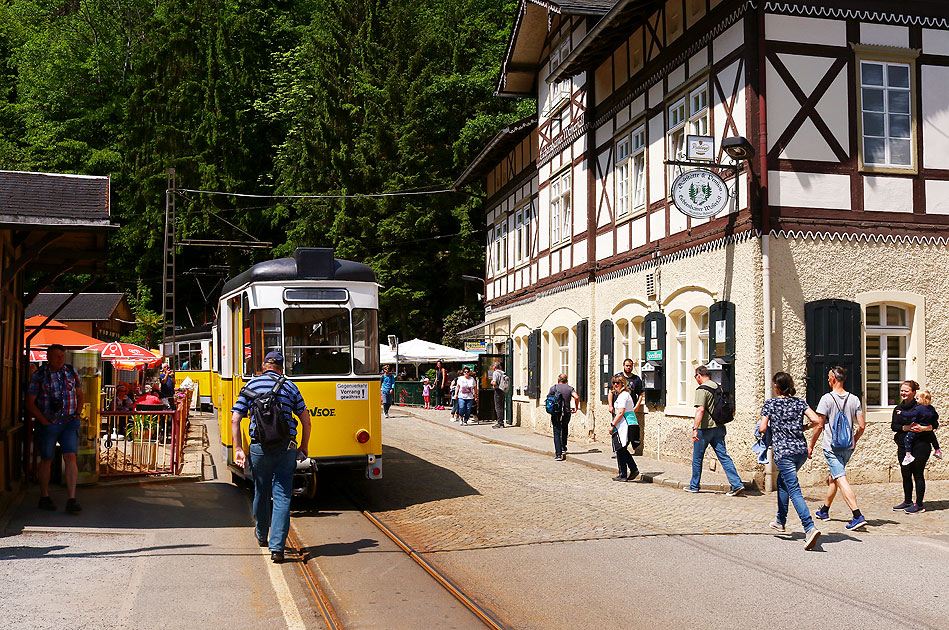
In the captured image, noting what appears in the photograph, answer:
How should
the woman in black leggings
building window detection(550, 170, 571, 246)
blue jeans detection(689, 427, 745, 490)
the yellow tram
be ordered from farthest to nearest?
1. building window detection(550, 170, 571, 246)
2. blue jeans detection(689, 427, 745, 490)
3. the woman in black leggings
4. the yellow tram

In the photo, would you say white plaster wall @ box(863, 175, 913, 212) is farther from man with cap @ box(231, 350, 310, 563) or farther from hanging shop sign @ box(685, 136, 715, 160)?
man with cap @ box(231, 350, 310, 563)

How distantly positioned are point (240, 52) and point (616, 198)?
37.5m

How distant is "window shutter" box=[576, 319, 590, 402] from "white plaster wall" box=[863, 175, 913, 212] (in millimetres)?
8028

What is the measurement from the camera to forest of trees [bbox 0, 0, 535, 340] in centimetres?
4550

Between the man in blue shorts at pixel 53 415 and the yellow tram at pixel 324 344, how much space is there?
1884 mm

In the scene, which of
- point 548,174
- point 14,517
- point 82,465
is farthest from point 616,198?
point 14,517

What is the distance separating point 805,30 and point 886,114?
6.23ft

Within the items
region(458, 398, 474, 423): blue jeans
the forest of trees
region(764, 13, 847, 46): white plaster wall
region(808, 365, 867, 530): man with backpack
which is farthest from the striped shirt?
the forest of trees

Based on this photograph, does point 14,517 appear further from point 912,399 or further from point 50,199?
point 912,399

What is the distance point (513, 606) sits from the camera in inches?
281

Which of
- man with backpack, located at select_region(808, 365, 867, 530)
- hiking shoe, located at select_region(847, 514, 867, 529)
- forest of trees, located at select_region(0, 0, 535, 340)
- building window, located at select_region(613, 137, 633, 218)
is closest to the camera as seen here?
hiking shoe, located at select_region(847, 514, 867, 529)

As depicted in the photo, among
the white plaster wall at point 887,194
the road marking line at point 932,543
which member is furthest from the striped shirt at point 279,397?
the white plaster wall at point 887,194

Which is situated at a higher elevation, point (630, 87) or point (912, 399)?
point (630, 87)

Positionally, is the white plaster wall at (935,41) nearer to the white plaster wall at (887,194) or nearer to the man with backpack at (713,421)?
the white plaster wall at (887,194)
